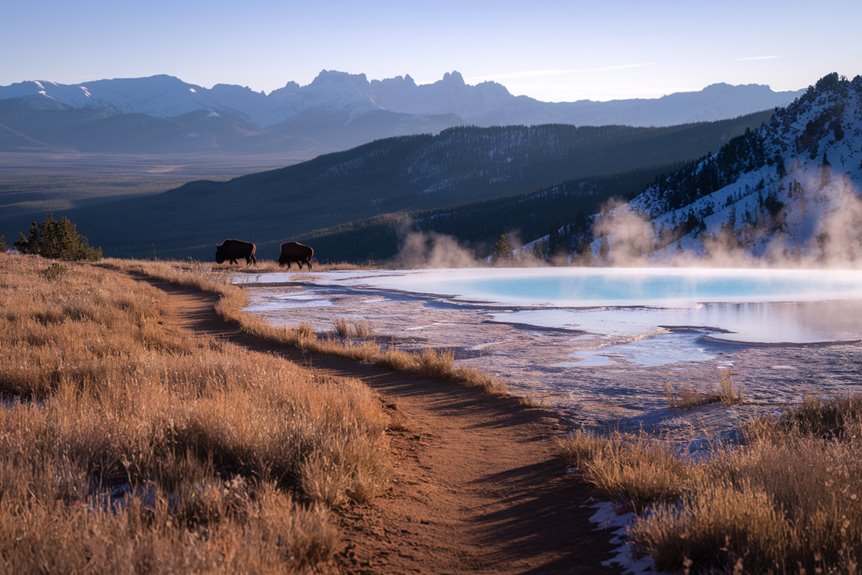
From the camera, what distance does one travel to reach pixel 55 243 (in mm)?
43719

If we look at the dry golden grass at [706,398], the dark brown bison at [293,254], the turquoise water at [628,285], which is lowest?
the turquoise water at [628,285]

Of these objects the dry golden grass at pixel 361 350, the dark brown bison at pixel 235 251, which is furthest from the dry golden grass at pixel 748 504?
the dark brown bison at pixel 235 251

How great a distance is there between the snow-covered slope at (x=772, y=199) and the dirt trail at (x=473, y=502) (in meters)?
39.3

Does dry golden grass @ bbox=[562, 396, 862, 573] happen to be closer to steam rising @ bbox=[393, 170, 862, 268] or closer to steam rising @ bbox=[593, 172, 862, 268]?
steam rising @ bbox=[393, 170, 862, 268]

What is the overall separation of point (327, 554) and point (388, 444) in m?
2.75

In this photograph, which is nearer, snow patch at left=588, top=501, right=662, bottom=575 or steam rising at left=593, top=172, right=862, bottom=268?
snow patch at left=588, top=501, right=662, bottom=575

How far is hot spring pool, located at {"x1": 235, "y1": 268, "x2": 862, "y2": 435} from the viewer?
9.45 m

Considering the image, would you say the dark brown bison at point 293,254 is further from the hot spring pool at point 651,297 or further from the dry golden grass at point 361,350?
the dry golden grass at point 361,350

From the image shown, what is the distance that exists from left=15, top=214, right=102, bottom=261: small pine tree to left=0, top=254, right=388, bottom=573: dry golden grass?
37.3 metres

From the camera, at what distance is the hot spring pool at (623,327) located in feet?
31.0

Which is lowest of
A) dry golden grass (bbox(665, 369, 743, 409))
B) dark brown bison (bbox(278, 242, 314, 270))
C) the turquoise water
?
the turquoise water

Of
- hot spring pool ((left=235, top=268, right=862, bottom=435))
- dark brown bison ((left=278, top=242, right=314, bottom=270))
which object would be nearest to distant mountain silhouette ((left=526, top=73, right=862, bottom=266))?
hot spring pool ((left=235, top=268, right=862, bottom=435))

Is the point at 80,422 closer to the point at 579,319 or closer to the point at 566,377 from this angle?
the point at 566,377

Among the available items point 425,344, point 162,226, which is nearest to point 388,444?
point 425,344
